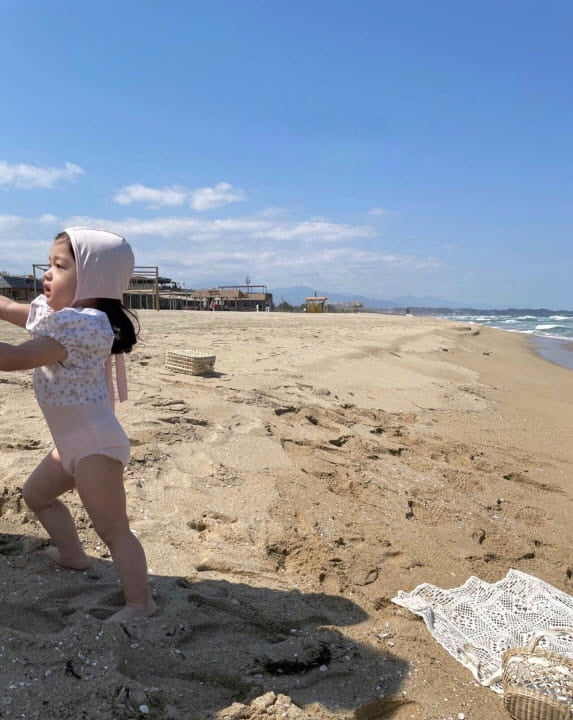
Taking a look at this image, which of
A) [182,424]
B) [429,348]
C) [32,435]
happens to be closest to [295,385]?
[182,424]

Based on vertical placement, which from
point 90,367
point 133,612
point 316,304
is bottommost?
point 133,612

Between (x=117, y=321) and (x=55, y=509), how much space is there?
3.20 feet

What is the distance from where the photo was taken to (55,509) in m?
2.61

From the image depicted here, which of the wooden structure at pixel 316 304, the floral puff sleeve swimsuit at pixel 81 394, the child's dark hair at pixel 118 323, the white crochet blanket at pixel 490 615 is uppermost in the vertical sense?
the wooden structure at pixel 316 304

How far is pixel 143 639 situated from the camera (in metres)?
2.14

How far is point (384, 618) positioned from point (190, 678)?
3.37 ft

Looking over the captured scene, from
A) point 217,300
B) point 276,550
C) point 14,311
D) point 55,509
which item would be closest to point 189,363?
point 276,550

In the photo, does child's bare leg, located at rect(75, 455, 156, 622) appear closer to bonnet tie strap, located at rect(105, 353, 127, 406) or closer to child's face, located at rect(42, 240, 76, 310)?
bonnet tie strap, located at rect(105, 353, 127, 406)

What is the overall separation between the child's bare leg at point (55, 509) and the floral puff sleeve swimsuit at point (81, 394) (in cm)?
22

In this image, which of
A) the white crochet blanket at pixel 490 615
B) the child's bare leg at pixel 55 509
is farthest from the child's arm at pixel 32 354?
the white crochet blanket at pixel 490 615

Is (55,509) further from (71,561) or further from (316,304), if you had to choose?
(316,304)

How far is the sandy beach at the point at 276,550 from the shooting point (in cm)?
199

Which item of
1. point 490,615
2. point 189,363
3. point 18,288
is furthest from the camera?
point 18,288

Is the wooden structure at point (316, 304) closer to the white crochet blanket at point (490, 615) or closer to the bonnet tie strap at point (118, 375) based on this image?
the white crochet blanket at point (490, 615)
